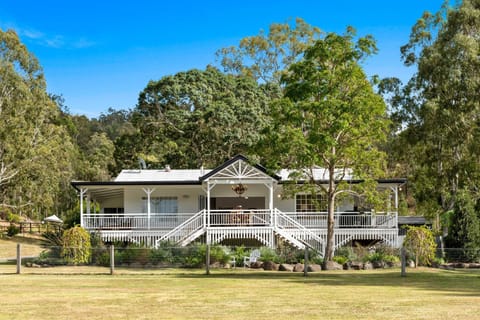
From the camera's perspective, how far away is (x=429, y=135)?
124 ft

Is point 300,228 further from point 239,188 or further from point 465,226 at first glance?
point 465,226

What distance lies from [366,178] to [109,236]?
44.5ft

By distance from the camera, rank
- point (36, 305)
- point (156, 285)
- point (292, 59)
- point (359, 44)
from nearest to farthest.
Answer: point (36, 305) < point (156, 285) < point (359, 44) < point (292, 59)

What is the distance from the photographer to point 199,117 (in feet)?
162

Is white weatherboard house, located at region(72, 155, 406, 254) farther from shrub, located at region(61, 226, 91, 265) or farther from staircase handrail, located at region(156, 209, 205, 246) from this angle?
shrub, located at region(61, 226, 91, 265)

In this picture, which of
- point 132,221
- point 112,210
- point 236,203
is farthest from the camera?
point 112,210

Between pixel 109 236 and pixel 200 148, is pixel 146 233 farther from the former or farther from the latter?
pixel 200 148

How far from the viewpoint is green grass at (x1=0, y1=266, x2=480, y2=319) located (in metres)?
13.0

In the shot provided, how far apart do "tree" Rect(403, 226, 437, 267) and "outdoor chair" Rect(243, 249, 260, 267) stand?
6238mm

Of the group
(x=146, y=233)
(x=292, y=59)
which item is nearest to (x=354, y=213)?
(x=146, y=233)

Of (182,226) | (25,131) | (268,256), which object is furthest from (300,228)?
(25,131)

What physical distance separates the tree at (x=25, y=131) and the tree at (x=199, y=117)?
6617 millimetres

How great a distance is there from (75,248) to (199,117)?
23.3 m

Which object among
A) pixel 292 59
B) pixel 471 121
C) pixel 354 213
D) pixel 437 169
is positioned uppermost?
pixel 292 59
